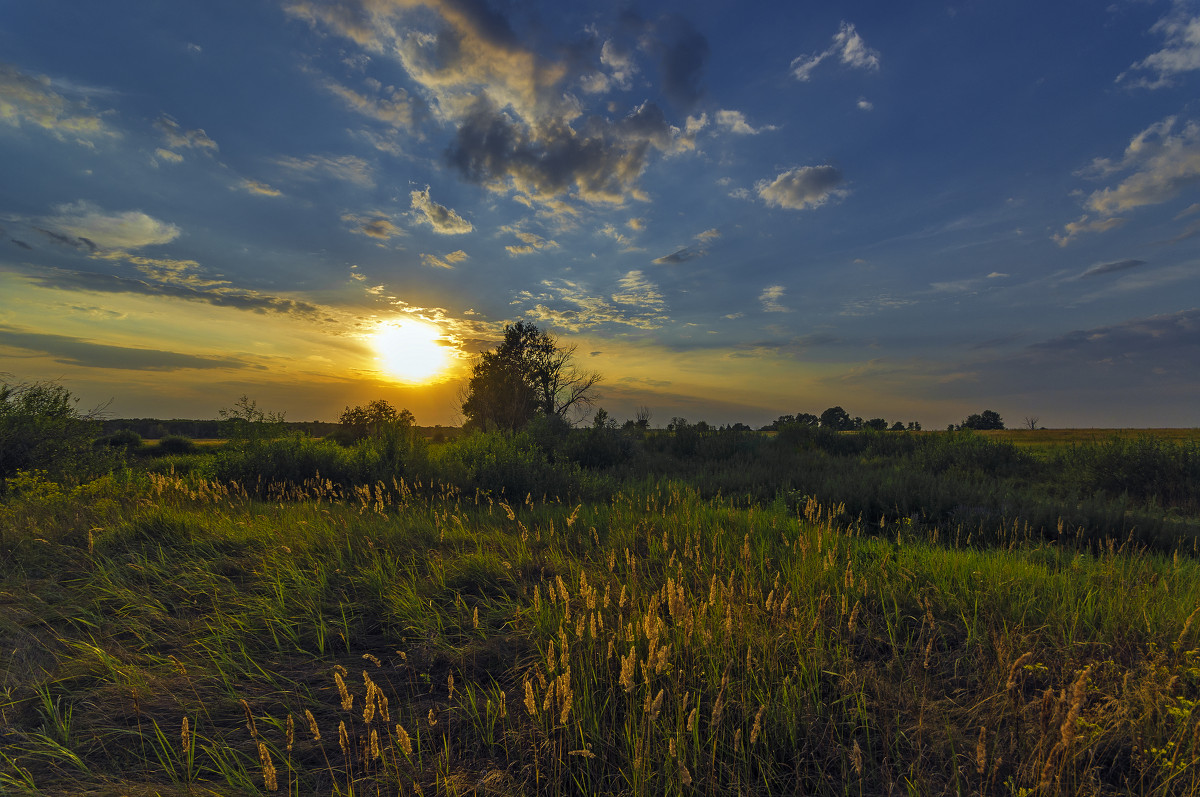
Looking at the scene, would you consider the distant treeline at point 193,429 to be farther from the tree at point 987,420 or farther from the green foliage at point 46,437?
the tree at point 987,420

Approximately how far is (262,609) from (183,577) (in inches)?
58.8

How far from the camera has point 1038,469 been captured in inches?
655

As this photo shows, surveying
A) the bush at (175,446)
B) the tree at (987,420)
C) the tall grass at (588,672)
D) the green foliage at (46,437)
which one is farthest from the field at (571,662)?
the tree at (987,420)

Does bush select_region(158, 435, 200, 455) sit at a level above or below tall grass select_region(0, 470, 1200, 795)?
below

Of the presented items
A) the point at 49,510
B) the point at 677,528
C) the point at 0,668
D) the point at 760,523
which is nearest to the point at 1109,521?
the point at 760,523

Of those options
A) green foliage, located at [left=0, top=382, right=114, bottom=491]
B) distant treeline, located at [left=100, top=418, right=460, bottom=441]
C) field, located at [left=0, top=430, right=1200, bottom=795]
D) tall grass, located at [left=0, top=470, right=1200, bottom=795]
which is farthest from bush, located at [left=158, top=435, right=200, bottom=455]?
tall grass, located at [left=0, top=470, right=1200, bottom=795]

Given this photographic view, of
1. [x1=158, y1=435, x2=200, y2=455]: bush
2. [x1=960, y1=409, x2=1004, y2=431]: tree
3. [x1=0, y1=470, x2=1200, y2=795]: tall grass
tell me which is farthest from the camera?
[x1=960, y1=409, x2=1004, y2=431]: tree

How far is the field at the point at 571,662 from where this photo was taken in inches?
95.7

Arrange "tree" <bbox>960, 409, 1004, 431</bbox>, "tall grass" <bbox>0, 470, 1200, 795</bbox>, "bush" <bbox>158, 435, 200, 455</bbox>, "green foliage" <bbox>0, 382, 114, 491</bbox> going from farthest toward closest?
"tree" <bbox>960, 409, 1004, 431</bbox> → "bush" <bbox>158, 435, 200, 455</bbox> → "green foliage" <bbox>0, 382, 114, 491</bbox> → "tall grass" <bbox>0, 470, 1200, 795</bbox>

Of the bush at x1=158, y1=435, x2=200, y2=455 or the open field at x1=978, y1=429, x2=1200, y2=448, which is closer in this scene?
the open field at x1=978, y1=429, x2=1200, y2=448

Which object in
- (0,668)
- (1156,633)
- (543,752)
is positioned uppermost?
(1156,633)

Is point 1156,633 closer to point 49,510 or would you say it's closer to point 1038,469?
point 49,510

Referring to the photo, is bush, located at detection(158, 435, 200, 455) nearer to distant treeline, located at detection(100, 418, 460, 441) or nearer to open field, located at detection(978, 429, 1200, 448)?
distant treeline, located at detection(100, 418, 460, 441)

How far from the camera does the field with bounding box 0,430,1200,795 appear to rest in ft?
7.97
